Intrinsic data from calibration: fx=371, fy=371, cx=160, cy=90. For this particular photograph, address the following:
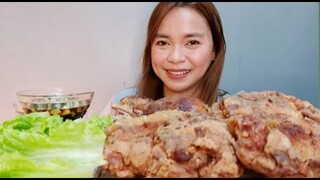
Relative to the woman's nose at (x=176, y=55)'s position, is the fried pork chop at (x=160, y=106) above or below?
below

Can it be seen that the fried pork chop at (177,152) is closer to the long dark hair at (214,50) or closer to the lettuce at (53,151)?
the lettuce at (53,151)

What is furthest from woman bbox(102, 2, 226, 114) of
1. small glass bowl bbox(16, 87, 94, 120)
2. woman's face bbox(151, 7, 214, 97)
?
small glass bowl bbox(16, 87, 94, 120)

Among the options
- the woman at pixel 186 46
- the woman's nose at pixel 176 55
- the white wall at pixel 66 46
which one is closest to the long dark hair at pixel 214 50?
the woman at pixel 186 46

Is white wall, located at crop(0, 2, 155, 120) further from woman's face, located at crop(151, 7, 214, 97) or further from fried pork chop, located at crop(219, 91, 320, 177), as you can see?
fried pork chop, located at crop(219, 91, 320, 177)

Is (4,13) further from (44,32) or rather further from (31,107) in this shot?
(31,107)

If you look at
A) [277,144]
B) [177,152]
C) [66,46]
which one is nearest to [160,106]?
[177,152]

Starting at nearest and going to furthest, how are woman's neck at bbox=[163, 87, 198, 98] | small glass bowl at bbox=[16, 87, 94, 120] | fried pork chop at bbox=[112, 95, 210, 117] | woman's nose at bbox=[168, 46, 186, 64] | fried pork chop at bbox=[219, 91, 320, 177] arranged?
fried pork chop at bbox=[219, 91, 320, 177] < fried pork chop at bbox=[112, 95, 210, 117] < small glass bowl at bbox=[16, 87, 94, 120] < woman's nose at bbox=[168, 46, 186, 64] < woman's neck at bbox=[163, 87, 198, 98]

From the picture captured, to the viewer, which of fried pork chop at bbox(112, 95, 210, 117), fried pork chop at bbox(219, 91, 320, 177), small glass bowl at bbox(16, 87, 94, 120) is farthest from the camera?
small glass bowl at bbox(16, 87, 94, 120)
